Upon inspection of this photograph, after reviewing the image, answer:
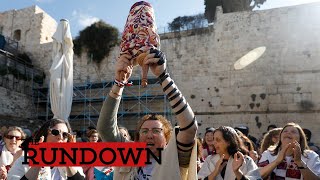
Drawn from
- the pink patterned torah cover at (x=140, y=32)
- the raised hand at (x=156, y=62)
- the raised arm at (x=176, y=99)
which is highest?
the pink patterned torah cover at (x=140, y=32)

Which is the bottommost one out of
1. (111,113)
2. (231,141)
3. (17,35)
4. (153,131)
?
(231,141)

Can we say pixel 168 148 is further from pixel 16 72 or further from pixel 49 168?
pixel 16 72

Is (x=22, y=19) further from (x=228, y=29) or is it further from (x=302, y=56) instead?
(x=302, y=56)

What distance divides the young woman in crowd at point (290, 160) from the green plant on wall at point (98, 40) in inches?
493

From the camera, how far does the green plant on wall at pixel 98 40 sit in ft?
50.2

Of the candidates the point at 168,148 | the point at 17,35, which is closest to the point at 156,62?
the point at 168,148

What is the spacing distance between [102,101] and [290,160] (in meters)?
12.2

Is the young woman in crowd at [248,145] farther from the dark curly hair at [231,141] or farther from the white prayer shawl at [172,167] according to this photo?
the white prayer shawl at [172,167]

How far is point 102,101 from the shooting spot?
48.9ft

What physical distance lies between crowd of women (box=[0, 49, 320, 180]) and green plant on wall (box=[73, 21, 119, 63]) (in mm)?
11534

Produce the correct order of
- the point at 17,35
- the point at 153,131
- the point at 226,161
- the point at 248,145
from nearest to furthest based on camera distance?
the point at 153,131 → the point at 226,161 → the point at 248,145 → the point at 17,35

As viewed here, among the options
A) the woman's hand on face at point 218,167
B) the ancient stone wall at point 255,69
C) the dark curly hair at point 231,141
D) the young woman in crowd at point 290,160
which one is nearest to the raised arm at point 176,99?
the woman's hand on face at point 218,167

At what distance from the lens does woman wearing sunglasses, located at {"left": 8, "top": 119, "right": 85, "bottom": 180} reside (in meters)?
2.24

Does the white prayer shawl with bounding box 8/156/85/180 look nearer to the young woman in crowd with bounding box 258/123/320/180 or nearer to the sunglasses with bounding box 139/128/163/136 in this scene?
the sunglasses with bounding box 139/128/163/136
